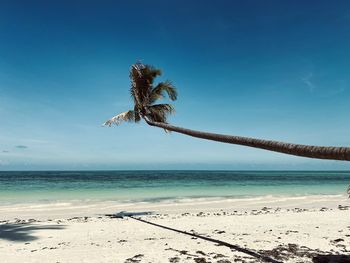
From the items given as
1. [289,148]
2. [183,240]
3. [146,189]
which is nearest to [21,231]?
[183,240]

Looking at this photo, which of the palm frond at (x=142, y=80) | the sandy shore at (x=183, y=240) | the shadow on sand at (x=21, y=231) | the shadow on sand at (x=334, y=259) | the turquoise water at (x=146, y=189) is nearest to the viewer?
the shadow on sand at (x=334, y=259)

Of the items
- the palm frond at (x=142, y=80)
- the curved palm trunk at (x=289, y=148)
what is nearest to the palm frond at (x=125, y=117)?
the palm frond at (x=142, y=80)

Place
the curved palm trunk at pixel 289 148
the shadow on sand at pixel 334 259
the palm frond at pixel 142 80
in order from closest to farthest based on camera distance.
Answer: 1. the curved palm trunk at pixel 289 148
2. the shadow on sand at pixel 334 259
3. the palm frond at pixel 142 80

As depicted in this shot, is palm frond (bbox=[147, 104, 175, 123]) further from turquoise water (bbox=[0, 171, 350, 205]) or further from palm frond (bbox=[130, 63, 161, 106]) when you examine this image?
turquoise water (bbox=[0, 171, 350, 205])

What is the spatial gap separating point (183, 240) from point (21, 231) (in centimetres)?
651

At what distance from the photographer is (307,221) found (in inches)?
575


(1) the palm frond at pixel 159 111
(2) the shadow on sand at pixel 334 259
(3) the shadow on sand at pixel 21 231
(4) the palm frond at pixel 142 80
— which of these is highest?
(4) the palm frond at pixel 142 80

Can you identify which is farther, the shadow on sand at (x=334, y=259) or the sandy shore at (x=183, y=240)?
the sandy shore at (x=183, y=240)

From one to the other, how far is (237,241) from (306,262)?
2.75 metres

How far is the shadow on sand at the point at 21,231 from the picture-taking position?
11.7m

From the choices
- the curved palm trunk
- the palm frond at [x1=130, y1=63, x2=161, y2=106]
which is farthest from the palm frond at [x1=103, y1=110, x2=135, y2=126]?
the curved palm trunk

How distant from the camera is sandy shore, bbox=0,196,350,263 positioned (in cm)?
897

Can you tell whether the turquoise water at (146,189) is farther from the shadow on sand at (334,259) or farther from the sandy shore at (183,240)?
the shadow on sand at (334,259)

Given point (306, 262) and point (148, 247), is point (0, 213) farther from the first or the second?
point (306, 262)
